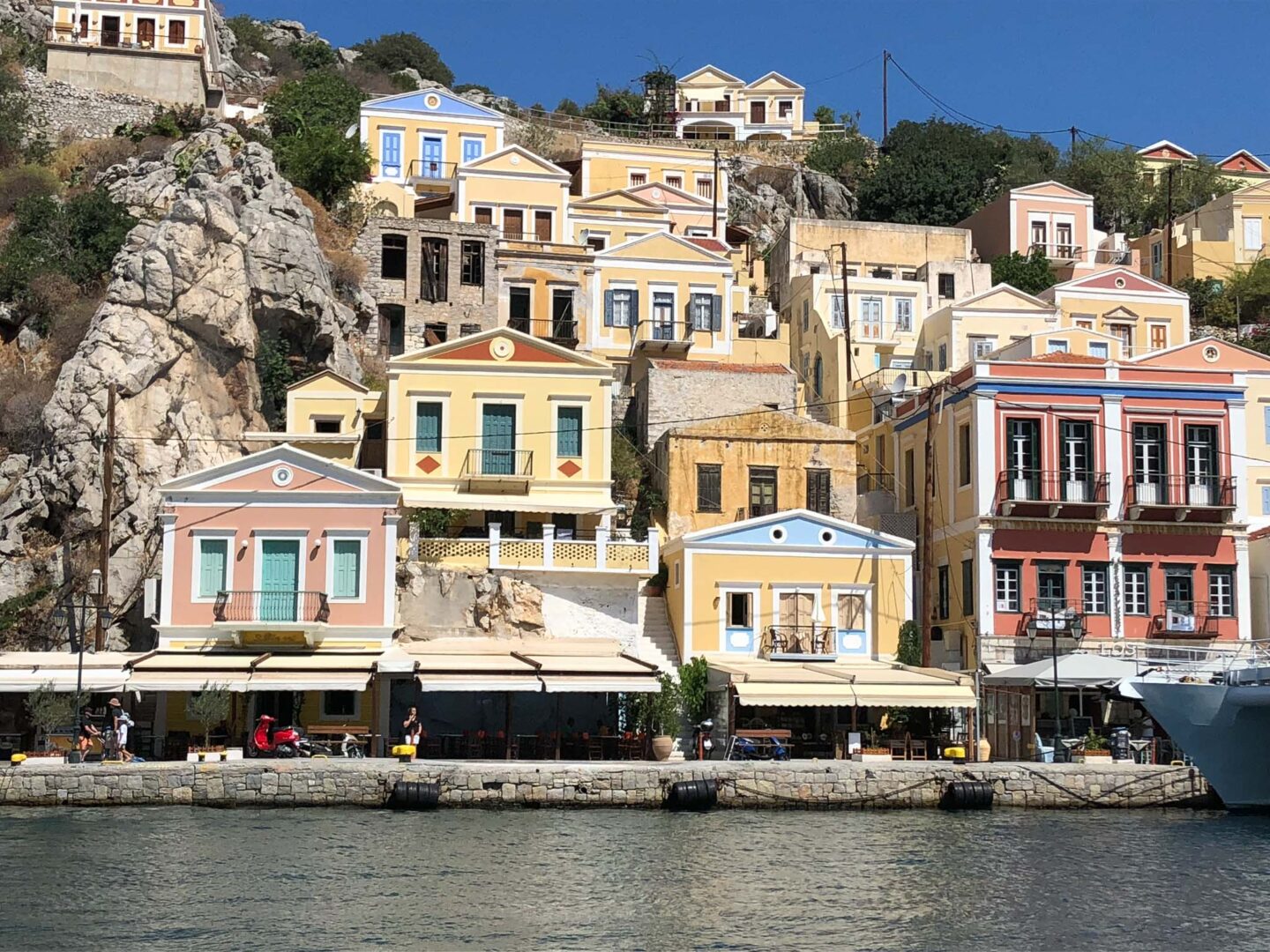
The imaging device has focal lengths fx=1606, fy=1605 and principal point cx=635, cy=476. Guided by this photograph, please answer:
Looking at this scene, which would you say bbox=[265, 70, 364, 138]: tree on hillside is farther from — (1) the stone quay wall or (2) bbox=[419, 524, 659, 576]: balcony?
(1) the stone quay wall

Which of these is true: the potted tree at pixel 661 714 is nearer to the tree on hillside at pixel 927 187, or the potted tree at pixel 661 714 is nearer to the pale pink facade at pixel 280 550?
the pale pink facade at pixel 280 550

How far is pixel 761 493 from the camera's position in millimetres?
47844

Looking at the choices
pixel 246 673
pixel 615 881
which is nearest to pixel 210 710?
pixel 246 673

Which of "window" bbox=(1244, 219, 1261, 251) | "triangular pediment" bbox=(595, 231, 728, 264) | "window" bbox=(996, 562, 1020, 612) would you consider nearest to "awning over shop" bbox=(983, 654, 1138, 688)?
"window" bbox=(996, 562, 1020, 612)

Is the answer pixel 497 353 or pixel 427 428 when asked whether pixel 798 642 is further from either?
pixel 427 428

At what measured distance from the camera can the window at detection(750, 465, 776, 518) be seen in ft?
157

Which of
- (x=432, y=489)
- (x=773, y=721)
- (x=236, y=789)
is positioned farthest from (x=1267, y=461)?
(x=236, y=789)

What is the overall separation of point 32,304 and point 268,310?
31.1 ft

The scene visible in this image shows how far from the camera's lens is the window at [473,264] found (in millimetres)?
56688

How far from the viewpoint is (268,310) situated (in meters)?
49.6

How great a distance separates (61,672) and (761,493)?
20614 mm

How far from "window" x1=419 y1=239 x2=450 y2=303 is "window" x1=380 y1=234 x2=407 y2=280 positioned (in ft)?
2.47

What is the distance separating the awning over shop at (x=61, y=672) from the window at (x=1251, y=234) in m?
60.7

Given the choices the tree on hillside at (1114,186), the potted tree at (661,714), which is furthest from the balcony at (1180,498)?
the tree on hillside at (1114,186)
